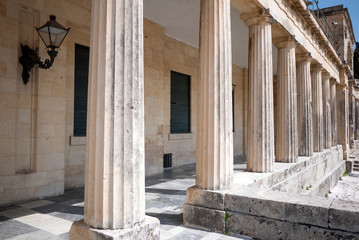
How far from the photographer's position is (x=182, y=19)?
904 cm

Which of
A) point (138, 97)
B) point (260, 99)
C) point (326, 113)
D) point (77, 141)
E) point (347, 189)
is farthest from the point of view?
point (326, 113)

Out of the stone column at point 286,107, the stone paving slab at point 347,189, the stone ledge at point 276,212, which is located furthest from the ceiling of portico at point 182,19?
the stone paving slab at point 347,189

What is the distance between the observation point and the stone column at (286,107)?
791 centimetres

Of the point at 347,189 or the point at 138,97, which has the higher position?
the point at 138,97

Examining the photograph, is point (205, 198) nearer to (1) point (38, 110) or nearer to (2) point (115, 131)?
(2) point (115, 131)

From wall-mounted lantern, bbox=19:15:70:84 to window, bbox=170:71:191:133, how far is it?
5.75 m

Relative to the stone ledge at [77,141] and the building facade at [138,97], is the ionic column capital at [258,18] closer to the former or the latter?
the building facade at [138,97]

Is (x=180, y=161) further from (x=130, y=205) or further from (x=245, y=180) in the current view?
(x=130, y=205)

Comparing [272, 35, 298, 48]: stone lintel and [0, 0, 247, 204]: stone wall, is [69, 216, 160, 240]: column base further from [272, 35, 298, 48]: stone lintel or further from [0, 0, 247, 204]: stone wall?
[272, 35, 298, 48]: stone lintel

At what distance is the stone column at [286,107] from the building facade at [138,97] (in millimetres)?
31

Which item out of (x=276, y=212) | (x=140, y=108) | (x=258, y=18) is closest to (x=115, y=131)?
(x=140, y=108)

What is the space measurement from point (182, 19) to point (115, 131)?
7237 millimetres

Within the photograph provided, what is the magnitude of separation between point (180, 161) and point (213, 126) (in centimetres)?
680

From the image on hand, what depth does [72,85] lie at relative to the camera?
664cm
